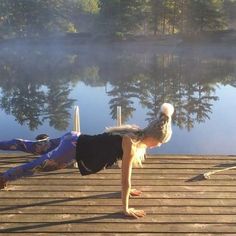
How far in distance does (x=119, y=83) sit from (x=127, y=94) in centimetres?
314

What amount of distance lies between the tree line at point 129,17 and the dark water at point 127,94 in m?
6.49

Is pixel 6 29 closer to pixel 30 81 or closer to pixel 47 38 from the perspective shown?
pixel 47 38

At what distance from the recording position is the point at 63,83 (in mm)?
22688

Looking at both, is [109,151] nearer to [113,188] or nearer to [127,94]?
[113,188]

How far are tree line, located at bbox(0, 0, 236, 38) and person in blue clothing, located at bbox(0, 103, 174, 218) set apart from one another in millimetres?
39010

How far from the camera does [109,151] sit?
4039 mm

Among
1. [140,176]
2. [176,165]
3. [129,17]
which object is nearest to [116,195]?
[140,176]

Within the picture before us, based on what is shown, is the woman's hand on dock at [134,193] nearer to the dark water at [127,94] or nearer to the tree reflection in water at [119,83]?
the dark water at [127,94]

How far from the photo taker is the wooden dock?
12.6 feet

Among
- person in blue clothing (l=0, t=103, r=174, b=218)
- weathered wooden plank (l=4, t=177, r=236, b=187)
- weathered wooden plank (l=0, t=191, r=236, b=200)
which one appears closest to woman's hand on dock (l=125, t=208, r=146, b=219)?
person in blue clothing (l=0, t=103, r=174, b=218)

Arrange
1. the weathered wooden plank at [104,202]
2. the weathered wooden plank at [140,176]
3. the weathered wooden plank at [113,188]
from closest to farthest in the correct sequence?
the weathered wooden plank at [104,202]
the weathered wooden plank at [113,188]
the weathered wooden plank at [140,176]

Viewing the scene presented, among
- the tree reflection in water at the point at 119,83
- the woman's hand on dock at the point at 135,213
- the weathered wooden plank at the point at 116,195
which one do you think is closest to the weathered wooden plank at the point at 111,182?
the weathered wooden plank at the point at 116,195

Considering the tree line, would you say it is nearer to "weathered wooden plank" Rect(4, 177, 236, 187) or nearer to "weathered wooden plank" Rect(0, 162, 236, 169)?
"weathered wooden plank" Rect(0, 162, 236, 169)

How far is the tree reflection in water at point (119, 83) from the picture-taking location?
15.6 m
